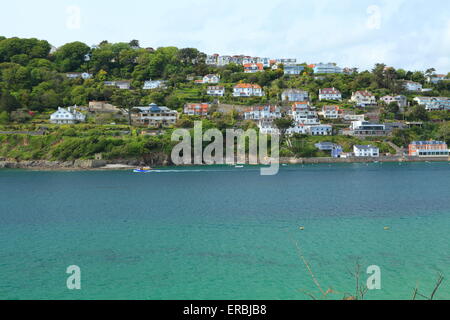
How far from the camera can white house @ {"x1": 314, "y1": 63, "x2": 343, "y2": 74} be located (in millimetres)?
89750

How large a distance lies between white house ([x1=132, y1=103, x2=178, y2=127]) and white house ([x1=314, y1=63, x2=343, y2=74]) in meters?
42.1

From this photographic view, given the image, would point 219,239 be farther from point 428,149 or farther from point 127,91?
point 127,91

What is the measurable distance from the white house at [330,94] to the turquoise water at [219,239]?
143ft

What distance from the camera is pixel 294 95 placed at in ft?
238

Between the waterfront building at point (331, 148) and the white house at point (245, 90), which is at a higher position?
the white house at point (245, 90)

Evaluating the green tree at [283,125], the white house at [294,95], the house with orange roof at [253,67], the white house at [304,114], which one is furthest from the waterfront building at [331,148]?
the house with orange roof at [253,67]

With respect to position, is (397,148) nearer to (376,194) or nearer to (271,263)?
(376,194)

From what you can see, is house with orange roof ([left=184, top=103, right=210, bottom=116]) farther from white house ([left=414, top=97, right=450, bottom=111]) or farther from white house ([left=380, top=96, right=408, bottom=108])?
white house ([left=414, top=97, right=450, bottom=111])

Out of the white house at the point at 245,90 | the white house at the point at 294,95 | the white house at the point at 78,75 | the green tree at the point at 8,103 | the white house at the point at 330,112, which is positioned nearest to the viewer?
the green tree at the point at 8,103

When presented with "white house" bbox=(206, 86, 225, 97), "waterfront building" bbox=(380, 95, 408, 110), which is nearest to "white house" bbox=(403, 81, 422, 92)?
"waterfront building" bbox=(380, 95, 408, 110)

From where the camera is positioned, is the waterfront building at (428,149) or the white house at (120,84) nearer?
the waterfront building at (428,149)

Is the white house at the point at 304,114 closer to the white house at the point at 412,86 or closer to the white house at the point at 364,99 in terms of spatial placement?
the white house at the point at 364,99

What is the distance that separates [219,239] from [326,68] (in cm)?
8120

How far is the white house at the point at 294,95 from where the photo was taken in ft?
238
